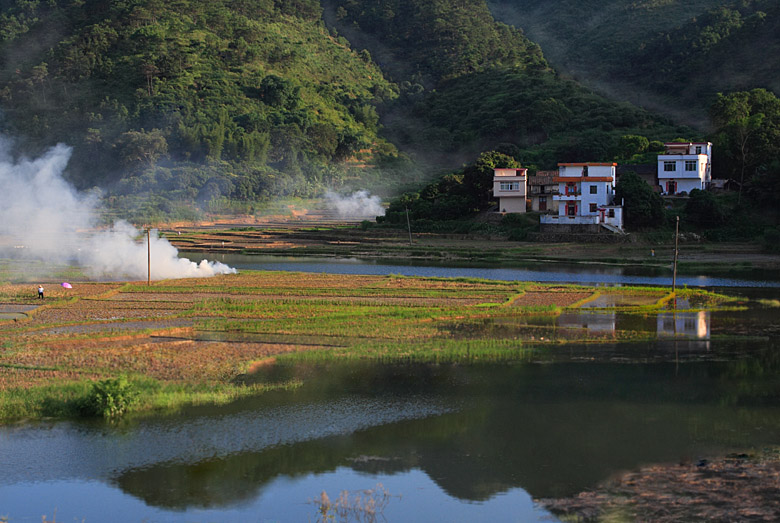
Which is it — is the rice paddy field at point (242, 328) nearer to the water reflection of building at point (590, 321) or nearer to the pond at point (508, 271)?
the water reflection of building at point (590, 321)

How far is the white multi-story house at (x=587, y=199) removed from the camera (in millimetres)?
61875

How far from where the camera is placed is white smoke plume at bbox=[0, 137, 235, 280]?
48875 mm

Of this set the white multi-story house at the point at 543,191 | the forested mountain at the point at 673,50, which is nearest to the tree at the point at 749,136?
the white multi-story house at the point at 543,191

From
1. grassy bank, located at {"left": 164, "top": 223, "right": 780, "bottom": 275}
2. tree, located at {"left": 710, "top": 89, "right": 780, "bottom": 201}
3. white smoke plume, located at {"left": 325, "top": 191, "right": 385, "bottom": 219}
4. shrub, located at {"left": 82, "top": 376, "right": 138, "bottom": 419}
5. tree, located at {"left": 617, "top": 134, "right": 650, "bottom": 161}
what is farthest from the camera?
white smoke plume, located at {"left": 325, "top": 191, "right": 385, "bottom": 219}

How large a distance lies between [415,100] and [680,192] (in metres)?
82.1

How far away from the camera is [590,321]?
1256 inches

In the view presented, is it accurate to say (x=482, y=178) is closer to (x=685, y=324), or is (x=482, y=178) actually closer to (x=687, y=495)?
(x=685, y=324)

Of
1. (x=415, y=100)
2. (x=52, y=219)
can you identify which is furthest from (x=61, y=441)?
(x=415, y=100)

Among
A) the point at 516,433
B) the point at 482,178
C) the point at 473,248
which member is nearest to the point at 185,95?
the point at 482,178

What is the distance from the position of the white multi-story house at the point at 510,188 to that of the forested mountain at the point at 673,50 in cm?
4536

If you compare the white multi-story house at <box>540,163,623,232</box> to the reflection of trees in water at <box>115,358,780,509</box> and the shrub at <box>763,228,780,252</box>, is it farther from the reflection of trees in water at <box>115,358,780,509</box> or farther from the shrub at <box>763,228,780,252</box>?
the reflection of trees in water at <box>115,358,780,509</box>

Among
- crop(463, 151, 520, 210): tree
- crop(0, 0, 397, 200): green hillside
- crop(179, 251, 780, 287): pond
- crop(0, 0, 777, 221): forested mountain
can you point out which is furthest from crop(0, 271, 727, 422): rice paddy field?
crop(0, 0, 397, 200): green hillside

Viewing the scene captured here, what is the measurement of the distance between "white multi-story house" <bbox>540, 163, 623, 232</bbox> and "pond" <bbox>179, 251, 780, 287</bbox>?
9699mm

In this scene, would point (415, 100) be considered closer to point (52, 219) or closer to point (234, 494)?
point (52, 219)
